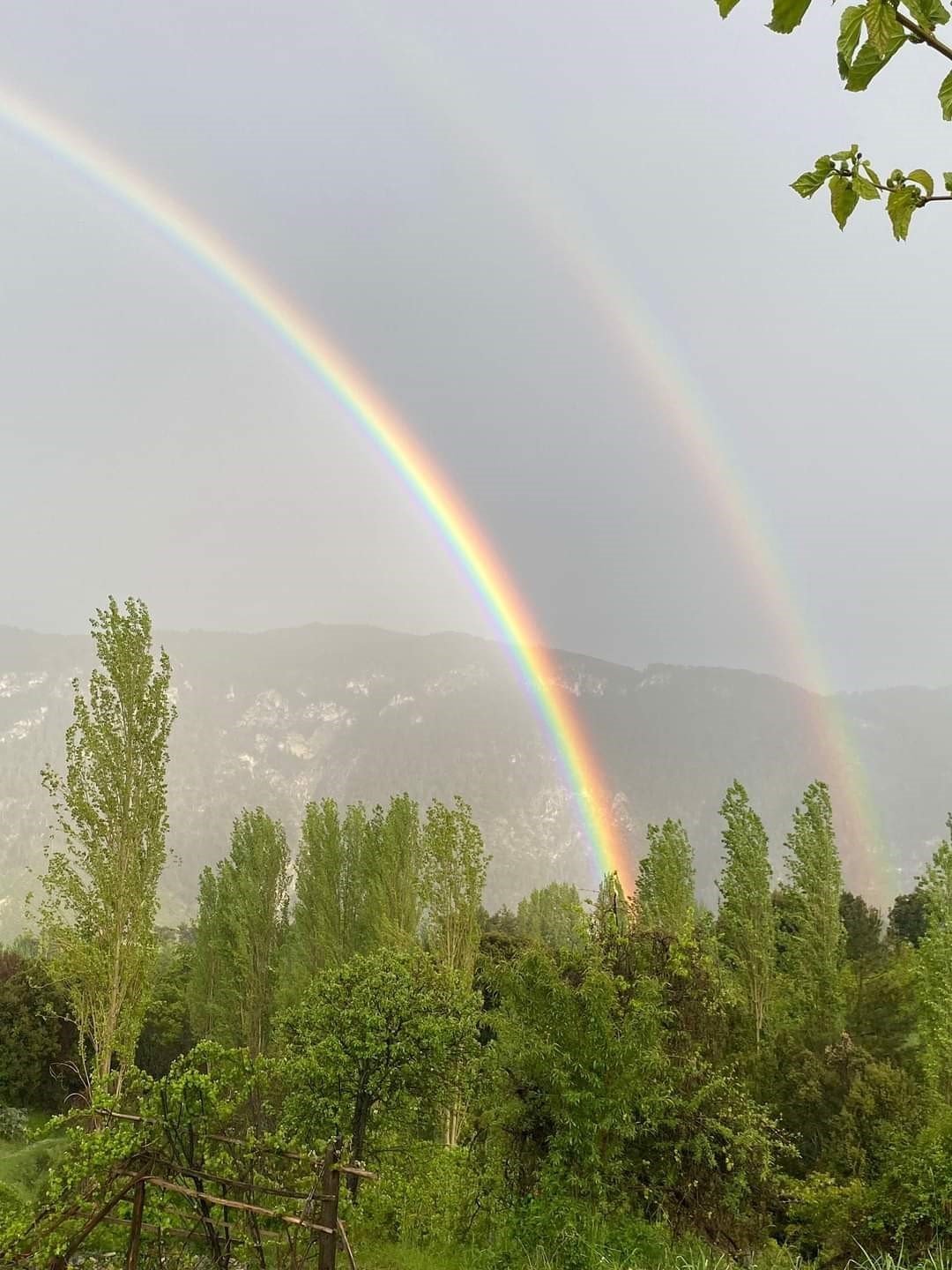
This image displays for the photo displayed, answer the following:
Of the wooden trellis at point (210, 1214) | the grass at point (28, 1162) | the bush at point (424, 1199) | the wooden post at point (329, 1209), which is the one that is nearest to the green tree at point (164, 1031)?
the grass at point (28, 1162)

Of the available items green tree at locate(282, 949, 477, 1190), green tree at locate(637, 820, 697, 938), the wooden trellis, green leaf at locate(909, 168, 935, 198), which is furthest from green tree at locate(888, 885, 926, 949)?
green leaf at locate(909, 168, 935, 198)

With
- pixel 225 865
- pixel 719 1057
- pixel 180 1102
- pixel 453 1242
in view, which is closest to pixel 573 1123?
pixel 453 1242

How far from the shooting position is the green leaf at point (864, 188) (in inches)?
66.2

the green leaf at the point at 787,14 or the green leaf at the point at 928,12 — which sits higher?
the green leaf at the point at 928,12

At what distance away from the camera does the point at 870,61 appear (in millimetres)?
1402

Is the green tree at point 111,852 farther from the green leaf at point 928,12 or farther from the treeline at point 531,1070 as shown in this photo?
the green leaf at point 928,12

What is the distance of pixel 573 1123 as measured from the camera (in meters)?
11.0

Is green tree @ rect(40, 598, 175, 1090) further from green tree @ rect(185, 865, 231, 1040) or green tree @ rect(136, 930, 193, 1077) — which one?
green tree @ rect(136, 930, 193, 1077)

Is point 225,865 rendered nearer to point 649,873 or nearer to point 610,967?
point 649,873

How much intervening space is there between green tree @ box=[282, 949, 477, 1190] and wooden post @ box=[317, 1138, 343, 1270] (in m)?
6.43

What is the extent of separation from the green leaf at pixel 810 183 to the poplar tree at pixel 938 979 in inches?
890

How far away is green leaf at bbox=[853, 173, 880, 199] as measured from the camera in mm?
1681

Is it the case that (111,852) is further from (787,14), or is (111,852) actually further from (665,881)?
(665,881)

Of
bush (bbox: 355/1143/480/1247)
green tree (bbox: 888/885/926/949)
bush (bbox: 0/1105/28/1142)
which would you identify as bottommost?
bush (bbox: 0/1105/28/1142)
